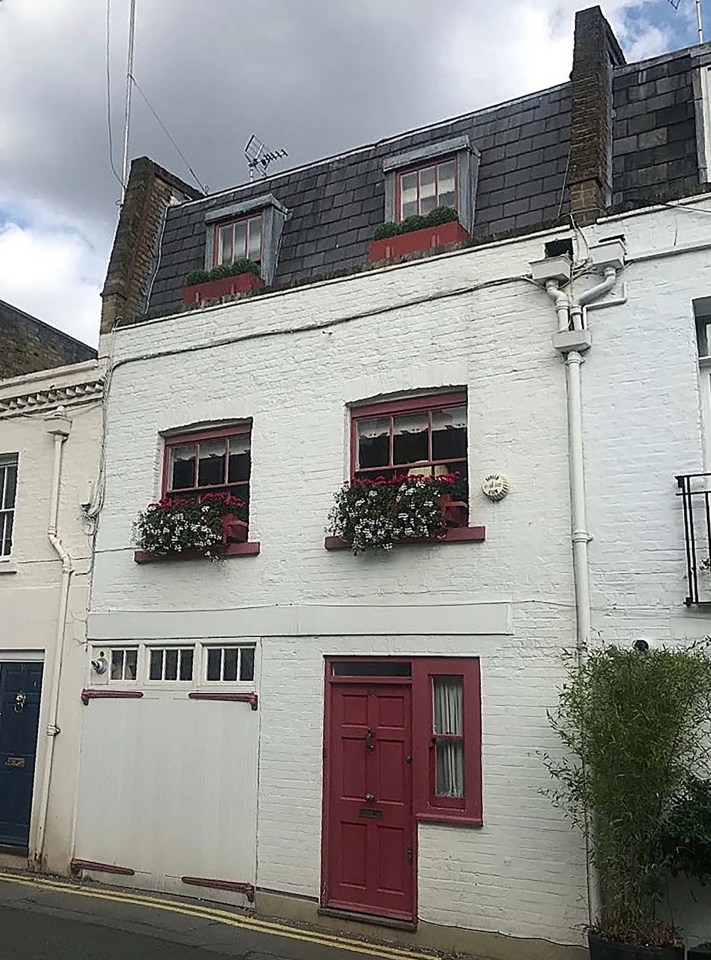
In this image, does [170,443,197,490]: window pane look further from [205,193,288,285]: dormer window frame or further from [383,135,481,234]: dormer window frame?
[383,135,481,234]: dormer window frame

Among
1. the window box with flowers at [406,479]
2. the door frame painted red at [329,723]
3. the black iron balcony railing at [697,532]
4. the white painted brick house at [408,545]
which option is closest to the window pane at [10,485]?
the white painted brick house at [408,545]

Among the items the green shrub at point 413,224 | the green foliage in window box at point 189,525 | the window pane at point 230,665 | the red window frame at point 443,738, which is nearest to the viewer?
the red window frame at point 443,738

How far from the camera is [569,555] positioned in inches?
345

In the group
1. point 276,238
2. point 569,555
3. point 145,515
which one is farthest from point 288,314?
point 569,555

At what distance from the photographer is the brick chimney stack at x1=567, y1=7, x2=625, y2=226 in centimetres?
966

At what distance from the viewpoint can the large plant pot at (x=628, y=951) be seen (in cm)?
692

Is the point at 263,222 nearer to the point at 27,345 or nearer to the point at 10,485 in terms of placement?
the point at 10,485

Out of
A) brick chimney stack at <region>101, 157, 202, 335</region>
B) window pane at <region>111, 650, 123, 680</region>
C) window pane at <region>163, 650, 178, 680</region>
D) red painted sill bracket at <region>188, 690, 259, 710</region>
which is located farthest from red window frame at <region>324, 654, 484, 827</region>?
brick chimney stack at <region>101, 157, 202, 335</region>

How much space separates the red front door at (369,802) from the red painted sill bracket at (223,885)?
0.91 m

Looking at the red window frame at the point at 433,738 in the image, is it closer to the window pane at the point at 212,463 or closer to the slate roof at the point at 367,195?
the window pane at the point at 212,463

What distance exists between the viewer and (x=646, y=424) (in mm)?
8695

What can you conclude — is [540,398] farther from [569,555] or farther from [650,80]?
[650,80]

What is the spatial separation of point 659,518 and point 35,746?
808cm

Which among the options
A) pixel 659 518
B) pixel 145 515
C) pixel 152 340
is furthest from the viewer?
pixel 152 340
